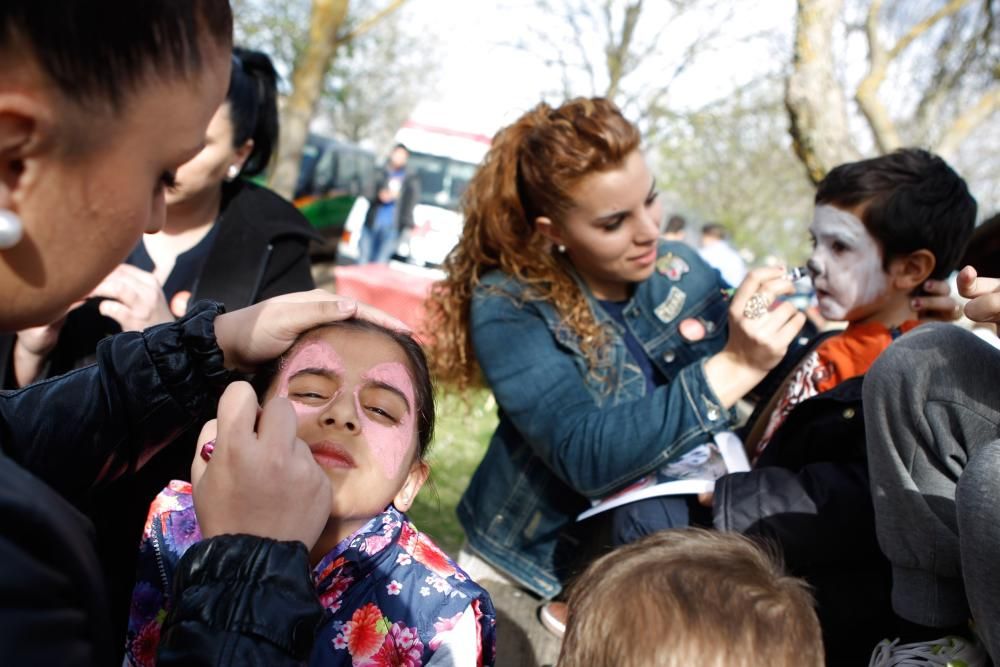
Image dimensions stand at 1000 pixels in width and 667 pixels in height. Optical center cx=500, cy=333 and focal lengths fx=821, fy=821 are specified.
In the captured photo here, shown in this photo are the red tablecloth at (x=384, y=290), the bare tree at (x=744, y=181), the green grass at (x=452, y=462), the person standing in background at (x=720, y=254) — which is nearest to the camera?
the green grass at (x=452, y=462)

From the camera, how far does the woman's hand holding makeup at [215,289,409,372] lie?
1552 millimetres

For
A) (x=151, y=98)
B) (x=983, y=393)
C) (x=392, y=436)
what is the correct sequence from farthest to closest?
(x=392, y=436)
(x=983, y=393)
(x=151, y=98)

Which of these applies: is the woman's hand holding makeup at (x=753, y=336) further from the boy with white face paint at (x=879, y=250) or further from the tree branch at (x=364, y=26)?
the tree branch at (x=364, y=26)

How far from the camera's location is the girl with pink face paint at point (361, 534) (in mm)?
1503

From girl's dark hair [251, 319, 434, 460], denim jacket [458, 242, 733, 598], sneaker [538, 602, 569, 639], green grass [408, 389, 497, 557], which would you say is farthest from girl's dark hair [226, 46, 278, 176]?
sneaker [538, 602, 569, 639]

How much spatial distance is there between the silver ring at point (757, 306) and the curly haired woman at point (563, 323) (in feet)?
0.23

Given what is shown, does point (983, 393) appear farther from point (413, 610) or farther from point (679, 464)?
point (413, 610)

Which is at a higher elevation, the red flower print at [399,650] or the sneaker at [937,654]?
the sneaker at [937,654]

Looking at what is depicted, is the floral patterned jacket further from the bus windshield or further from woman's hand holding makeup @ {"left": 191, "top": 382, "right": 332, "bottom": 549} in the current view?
the bus windshield

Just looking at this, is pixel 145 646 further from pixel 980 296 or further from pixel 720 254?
pixel 720 254

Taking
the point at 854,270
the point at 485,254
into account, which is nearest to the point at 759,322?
the point at 854,270

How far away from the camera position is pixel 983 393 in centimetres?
148

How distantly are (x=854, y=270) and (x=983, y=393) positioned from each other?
3.08ft

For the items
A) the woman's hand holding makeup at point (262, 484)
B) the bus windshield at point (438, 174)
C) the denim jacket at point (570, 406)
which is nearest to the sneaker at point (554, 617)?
the denim jacket at point (570, 406)
